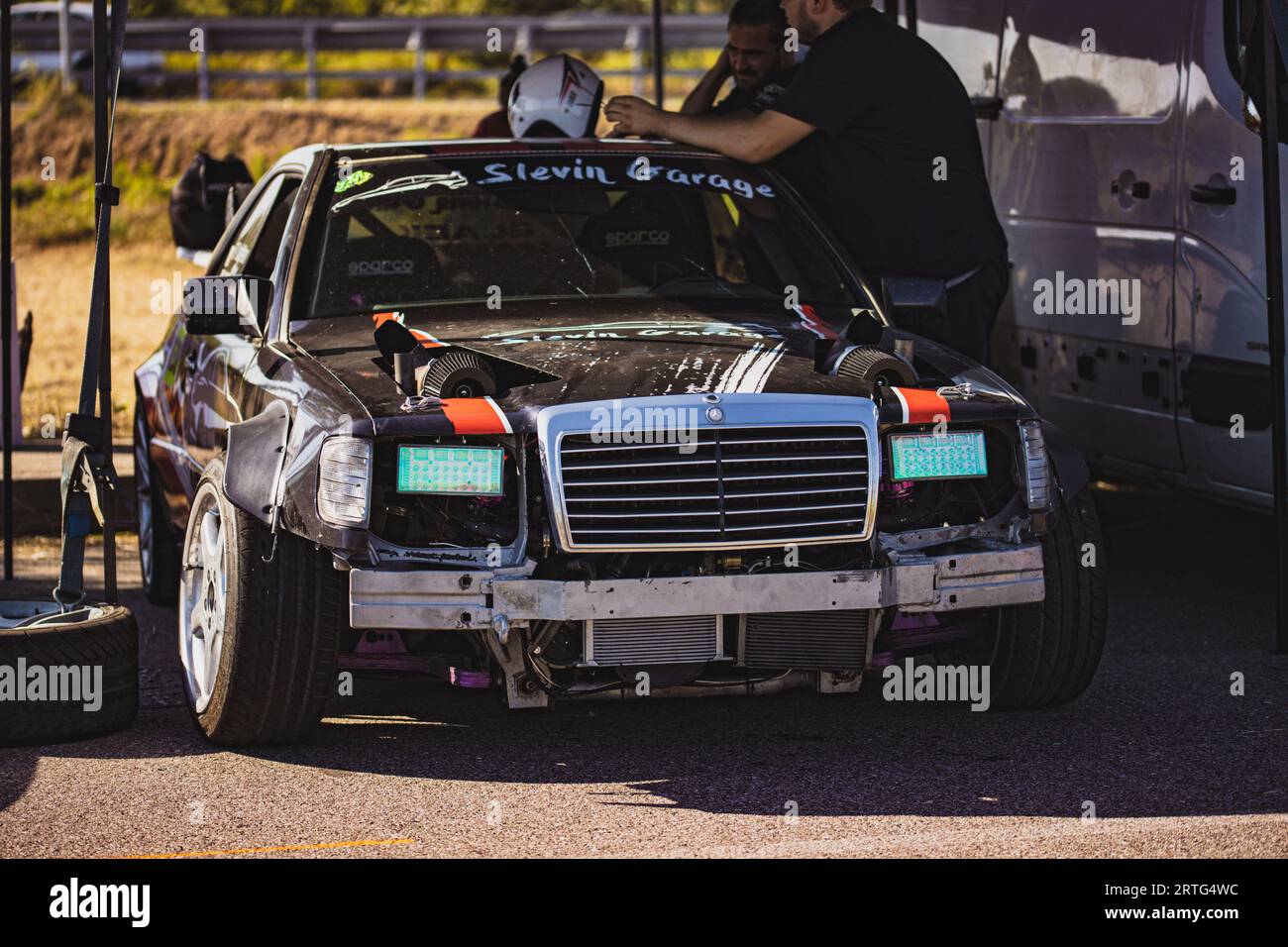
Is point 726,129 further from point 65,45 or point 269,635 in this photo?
point 65,45

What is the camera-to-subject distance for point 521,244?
23.0ft

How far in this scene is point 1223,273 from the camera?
753cm

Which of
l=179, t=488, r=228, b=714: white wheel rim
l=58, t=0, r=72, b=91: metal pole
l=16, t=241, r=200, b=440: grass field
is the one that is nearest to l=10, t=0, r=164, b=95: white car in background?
l=58, t=0, r=72, b=91: metal pole

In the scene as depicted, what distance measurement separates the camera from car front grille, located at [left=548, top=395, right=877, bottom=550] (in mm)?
5473

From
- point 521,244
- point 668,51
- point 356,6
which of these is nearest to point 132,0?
point 356,6

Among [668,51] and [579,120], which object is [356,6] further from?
[579,120]

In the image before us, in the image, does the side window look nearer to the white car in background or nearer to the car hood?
the car hood

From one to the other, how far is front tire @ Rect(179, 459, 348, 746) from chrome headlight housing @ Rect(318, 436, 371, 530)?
0.17 m

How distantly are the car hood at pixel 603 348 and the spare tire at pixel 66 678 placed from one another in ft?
3.08

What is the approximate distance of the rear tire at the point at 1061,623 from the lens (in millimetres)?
6016

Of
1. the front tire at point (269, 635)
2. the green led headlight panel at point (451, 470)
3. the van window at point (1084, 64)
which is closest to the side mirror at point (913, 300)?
the van window at point (1084, 64)

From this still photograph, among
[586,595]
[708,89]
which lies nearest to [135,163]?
[708,89]

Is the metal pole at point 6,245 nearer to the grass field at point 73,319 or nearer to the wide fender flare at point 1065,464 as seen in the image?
the grass field at point 73,319

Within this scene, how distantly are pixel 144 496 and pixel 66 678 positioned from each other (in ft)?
7.65
